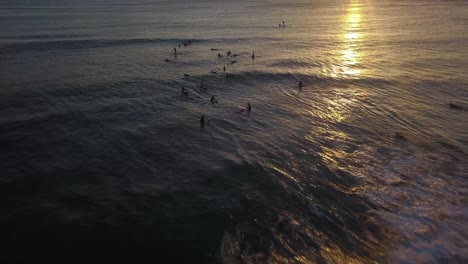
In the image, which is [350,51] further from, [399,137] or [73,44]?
[73,44]

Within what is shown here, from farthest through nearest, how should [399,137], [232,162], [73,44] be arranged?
1. [73,44]
2. [399,137]
3. [232,162]

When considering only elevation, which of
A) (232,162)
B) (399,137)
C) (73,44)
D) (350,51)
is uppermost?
(73,44)

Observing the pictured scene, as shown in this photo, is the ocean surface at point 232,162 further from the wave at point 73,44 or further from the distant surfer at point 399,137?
the wave at point 73,44

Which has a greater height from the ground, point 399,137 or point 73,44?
point 73,44

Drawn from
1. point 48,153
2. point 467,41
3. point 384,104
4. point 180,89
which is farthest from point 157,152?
point 467,41

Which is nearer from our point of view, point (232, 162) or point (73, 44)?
point (232, 162)

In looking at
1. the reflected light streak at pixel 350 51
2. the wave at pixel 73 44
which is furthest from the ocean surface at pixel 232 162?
the wave at pixel 73 44

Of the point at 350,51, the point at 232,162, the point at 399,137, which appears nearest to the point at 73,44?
the point at 350,51

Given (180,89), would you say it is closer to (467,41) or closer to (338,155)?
(338,155)

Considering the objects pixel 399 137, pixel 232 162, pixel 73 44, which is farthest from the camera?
pixel 73 44
